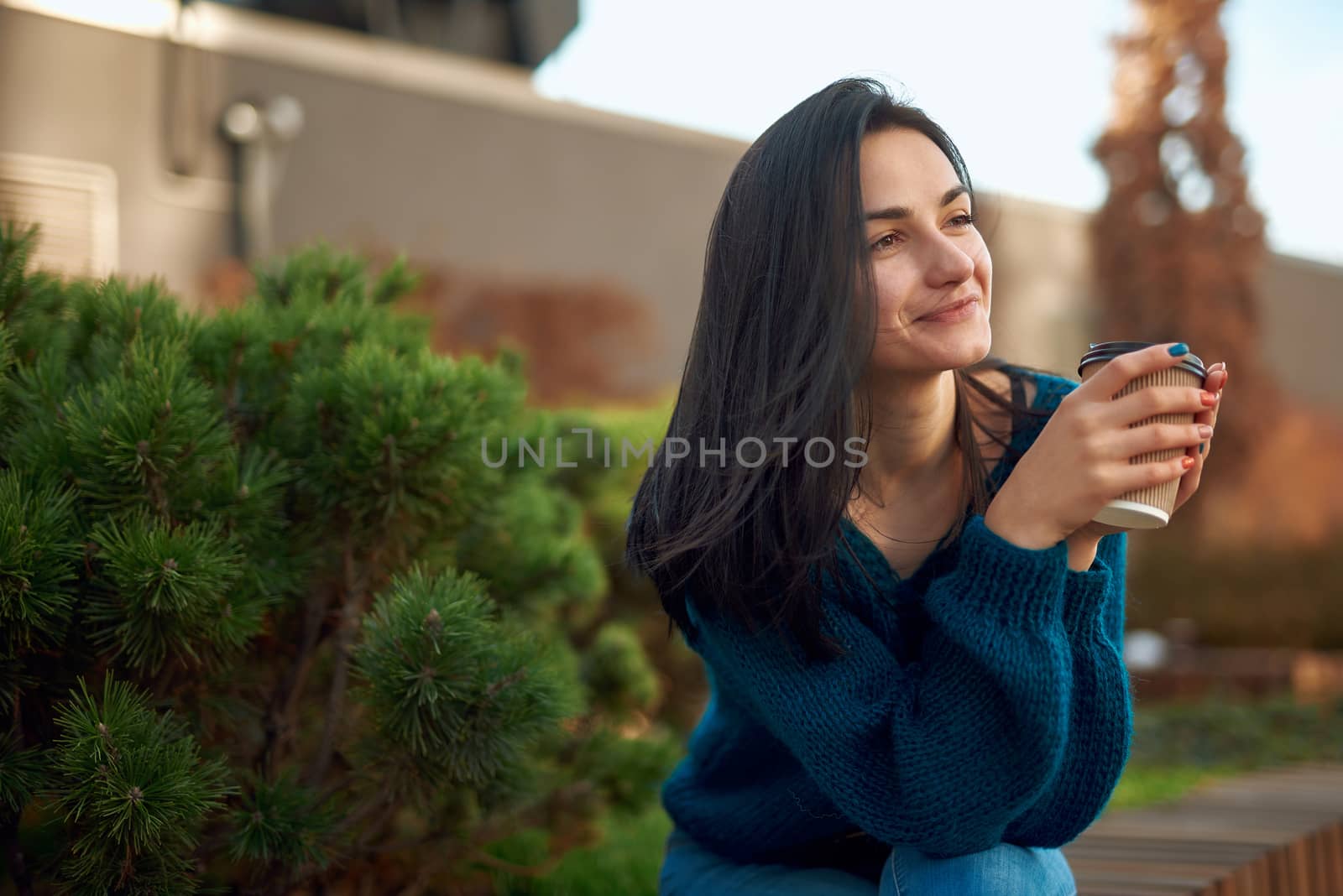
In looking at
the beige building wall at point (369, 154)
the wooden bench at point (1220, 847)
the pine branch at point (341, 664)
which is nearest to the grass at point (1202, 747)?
the wooden bench at point (1220, 847)

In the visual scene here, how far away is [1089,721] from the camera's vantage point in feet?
4.46

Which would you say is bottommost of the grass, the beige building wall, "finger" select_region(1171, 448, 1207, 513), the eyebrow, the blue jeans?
the grass

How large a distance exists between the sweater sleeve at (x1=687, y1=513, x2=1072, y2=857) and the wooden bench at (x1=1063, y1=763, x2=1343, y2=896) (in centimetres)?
69

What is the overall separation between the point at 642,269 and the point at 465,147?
1.54 metres

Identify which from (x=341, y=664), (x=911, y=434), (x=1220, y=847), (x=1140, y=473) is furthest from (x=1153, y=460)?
(x=1220, y=847)

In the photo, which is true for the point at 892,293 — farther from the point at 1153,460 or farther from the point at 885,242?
the point at 1153,460

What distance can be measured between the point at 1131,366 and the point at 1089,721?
1.57ft

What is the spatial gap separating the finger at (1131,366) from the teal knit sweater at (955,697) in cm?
19

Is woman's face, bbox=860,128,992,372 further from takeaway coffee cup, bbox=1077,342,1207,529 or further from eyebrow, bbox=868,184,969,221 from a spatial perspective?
takeaway coffee cup, bbox=1077,342,1207,529

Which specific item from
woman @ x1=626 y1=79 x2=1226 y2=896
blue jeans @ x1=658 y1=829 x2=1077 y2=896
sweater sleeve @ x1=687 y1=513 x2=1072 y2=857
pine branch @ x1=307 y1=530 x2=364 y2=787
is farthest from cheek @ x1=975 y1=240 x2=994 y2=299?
pine branch @ x1=307 y1=530 x2=364 y2=787

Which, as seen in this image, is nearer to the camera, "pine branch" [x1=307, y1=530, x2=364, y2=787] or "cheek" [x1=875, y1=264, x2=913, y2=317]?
"cheek" [x1=875, y1=264, x2=913, y2=317]

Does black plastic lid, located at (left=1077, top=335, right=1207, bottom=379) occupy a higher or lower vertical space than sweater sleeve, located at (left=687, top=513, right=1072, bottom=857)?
higher

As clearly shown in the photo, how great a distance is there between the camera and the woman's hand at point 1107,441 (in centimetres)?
115

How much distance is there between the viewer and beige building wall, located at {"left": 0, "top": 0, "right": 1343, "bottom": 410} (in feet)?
18.8
